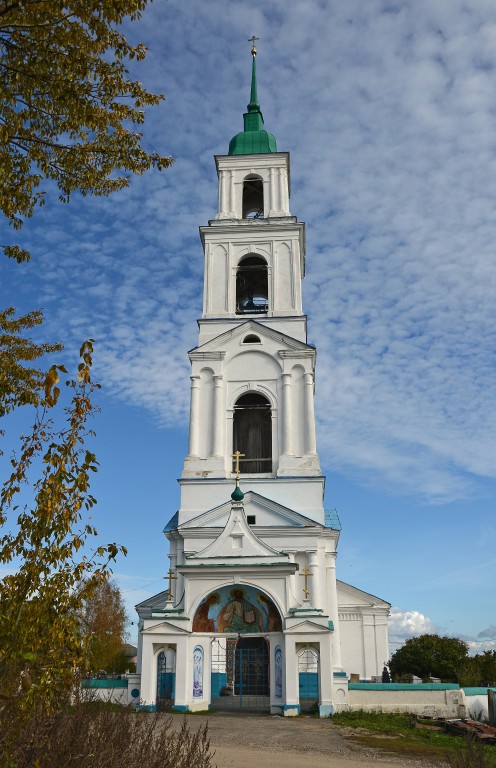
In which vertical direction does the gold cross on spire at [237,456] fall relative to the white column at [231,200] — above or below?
below

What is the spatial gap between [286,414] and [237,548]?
533cm

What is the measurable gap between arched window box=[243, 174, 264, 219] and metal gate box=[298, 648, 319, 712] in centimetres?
1561

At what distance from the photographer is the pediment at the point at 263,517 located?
20516 mm

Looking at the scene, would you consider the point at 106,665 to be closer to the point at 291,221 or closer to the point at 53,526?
the point at 291,221

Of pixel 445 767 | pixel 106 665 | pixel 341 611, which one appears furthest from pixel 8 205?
pixel 106 665

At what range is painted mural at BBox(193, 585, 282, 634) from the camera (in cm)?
1806

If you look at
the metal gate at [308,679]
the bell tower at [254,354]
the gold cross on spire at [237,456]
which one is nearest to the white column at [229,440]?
the bell tower at [254,354]

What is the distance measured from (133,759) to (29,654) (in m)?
1.67

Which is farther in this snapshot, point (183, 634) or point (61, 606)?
Answer: point (183, 634)

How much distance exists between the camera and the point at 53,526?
4.72 m

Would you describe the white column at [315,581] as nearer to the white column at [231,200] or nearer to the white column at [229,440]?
the white column at [229,440]

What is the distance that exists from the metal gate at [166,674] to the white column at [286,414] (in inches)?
275

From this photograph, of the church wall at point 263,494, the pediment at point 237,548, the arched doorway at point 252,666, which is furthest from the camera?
the church wall at point 263,494

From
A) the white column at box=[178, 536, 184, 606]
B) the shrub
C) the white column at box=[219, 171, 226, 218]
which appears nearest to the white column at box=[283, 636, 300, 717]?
the white column at box=[178, 536, 184, 606]
